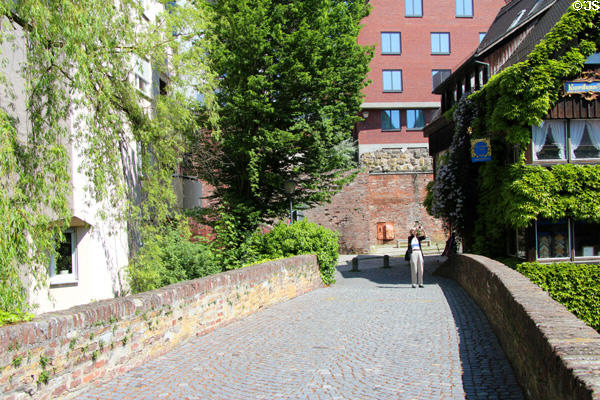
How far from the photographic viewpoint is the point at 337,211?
3528 centimetres

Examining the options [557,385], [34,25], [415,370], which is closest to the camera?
[557,385]

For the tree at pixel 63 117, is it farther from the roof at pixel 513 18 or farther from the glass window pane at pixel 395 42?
the glass window pane at pixel 395 42

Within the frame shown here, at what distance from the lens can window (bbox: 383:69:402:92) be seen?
41125 mm

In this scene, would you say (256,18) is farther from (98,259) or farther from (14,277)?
(14,277)

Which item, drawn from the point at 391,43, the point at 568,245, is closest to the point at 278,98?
the point at 568,245

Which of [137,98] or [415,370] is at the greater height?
[137,98]

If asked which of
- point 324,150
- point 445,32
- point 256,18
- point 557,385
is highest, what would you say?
point 445,32

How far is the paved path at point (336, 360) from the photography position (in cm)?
619

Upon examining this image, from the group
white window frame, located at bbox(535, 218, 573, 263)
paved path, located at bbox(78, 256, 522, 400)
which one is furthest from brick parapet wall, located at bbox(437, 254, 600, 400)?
white window frame, located at bbox(535, 218, 573, 263)

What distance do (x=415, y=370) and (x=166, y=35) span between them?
9148mm

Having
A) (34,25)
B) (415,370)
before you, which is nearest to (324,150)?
(34,25)

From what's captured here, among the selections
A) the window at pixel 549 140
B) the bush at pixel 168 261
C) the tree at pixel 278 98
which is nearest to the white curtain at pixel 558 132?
the window at pixel 549 140

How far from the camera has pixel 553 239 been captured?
1852cm

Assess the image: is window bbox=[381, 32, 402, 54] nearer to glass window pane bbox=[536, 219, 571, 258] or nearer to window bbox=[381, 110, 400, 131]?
window bbox=[381, 110, 400, 131]
